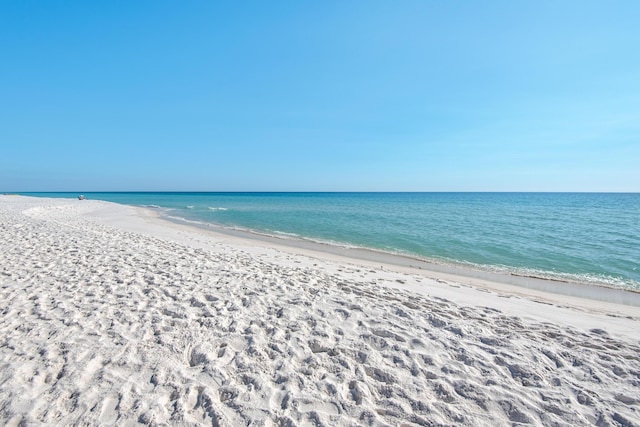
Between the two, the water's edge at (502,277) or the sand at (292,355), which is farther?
the water's edge at (502,277)

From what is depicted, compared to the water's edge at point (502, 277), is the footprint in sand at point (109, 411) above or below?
above

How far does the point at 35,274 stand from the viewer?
7.06 meters

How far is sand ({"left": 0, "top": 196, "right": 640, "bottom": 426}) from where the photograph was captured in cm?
320

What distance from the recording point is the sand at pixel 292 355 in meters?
3.20

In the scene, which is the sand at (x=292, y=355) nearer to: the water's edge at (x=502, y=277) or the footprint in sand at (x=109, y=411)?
the footprint in sand at (x=109, y=411)

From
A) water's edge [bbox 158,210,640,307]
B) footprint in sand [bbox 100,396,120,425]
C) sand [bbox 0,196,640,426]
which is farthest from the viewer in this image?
water's edge [bbox 158,210,640,307]

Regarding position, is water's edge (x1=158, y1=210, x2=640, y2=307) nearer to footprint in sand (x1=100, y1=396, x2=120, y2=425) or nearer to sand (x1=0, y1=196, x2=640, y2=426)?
sand (x1=0, y1=196, x2=640, y2=426)

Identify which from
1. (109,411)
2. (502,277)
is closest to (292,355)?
(109,411)

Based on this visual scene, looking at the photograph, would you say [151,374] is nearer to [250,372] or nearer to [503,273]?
[250,372]

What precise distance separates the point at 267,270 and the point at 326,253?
6035 mm

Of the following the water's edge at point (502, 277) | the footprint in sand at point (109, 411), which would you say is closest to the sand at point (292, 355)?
the footprint in sand at point (109, 411)

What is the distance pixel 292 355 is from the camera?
416cm

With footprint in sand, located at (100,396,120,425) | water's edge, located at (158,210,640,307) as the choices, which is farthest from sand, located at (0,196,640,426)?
water's edge, located at (158,210,640,307)

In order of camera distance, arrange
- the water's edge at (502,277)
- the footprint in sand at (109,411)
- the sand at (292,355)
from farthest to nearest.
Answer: the water's edge at (502,277), the sand at (292,355), the footprint in sand at (109,411)
